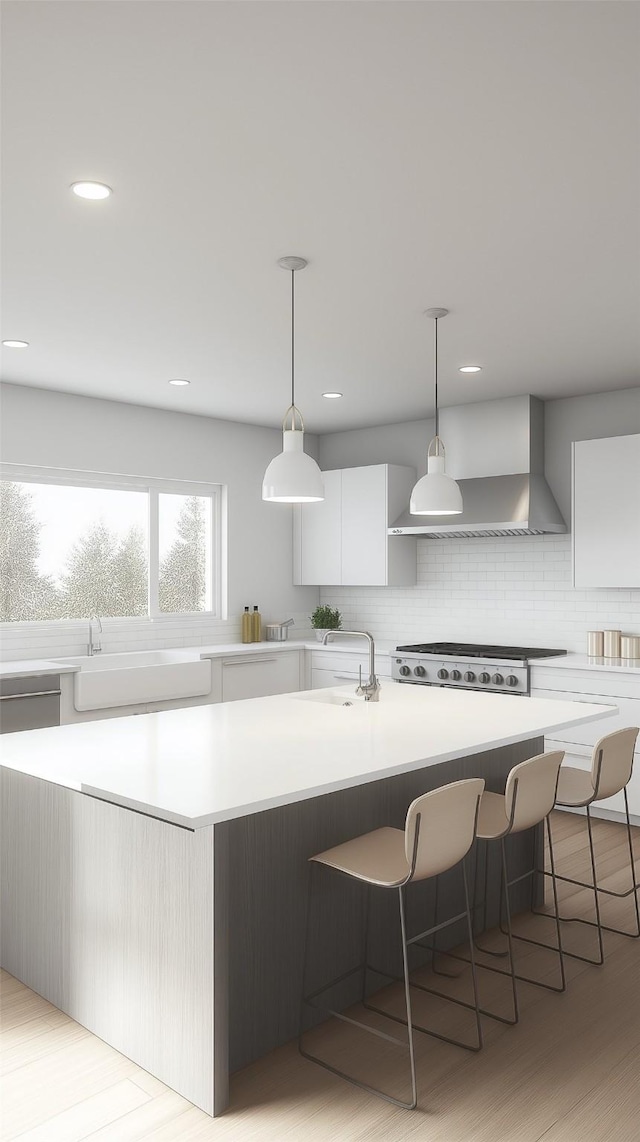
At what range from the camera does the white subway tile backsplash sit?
19.1 ft

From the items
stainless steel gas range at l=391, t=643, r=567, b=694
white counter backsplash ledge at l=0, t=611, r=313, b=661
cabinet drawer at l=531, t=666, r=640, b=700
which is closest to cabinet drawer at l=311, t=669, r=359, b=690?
stainless steel gas range at l=391, t=643, r=567, b=694

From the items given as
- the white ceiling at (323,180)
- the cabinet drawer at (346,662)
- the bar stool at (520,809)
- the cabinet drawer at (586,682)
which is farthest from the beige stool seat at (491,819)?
the cabinet drawer at (346,662)

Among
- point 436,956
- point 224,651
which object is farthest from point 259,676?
point 436,956

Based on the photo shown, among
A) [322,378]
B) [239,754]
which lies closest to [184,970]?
[239,754]

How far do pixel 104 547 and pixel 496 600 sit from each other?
9.51 feet

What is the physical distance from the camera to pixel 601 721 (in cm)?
525

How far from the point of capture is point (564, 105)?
2209 millimetres

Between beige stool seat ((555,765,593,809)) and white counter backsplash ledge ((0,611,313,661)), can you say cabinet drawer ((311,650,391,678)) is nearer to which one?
white counter backsplash ledge ((0,611,313,661))

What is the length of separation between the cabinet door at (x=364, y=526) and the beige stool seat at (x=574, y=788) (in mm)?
3081

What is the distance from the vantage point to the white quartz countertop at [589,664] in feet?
16.6

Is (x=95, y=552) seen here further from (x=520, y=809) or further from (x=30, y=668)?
(x=520, y=809)

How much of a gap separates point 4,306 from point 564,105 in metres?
2.62

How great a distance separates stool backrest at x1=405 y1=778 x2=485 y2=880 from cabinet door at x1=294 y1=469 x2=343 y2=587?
4.33m

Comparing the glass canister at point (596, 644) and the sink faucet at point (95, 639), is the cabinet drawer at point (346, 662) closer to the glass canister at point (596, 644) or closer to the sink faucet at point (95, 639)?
the glass canister at point (596, 644)
